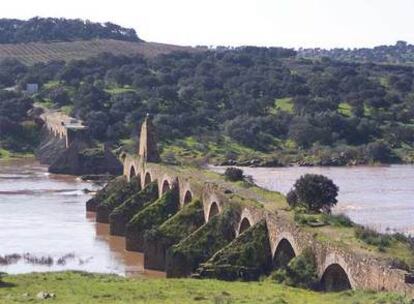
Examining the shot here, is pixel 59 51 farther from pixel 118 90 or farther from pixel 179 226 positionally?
pixel 179 226

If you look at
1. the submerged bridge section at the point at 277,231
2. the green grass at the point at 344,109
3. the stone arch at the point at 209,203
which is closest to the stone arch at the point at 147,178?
the submerged bridge section at the point at 277,231

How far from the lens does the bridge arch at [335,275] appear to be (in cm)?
3186

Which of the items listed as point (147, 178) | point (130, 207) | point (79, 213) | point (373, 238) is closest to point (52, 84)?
point (79, 213)

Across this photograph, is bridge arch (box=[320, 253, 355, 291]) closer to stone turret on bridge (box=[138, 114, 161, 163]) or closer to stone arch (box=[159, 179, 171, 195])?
stone arch (box=[159, 179, 171, 195])

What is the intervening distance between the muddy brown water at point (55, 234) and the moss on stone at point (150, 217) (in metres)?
0.79

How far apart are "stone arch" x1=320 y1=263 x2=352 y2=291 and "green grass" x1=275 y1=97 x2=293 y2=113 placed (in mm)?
85805

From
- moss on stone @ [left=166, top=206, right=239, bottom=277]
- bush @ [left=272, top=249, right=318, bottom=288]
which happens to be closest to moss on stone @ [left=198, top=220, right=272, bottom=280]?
moss on stone @ [left=166, top=206, right=239, bottom=277]

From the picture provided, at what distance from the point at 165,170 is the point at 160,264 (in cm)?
1207

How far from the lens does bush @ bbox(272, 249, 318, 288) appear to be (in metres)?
33.9

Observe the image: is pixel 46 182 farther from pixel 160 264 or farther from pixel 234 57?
pixel 234 57

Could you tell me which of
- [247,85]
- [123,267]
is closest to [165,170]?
[123,267]

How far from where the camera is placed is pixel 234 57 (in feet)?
557

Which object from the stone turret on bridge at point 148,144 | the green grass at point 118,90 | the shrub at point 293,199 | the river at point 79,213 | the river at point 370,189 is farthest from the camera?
the green grass at point 118,90

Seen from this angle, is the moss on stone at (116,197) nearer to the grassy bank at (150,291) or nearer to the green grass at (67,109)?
the grassy bank at (150,291)
